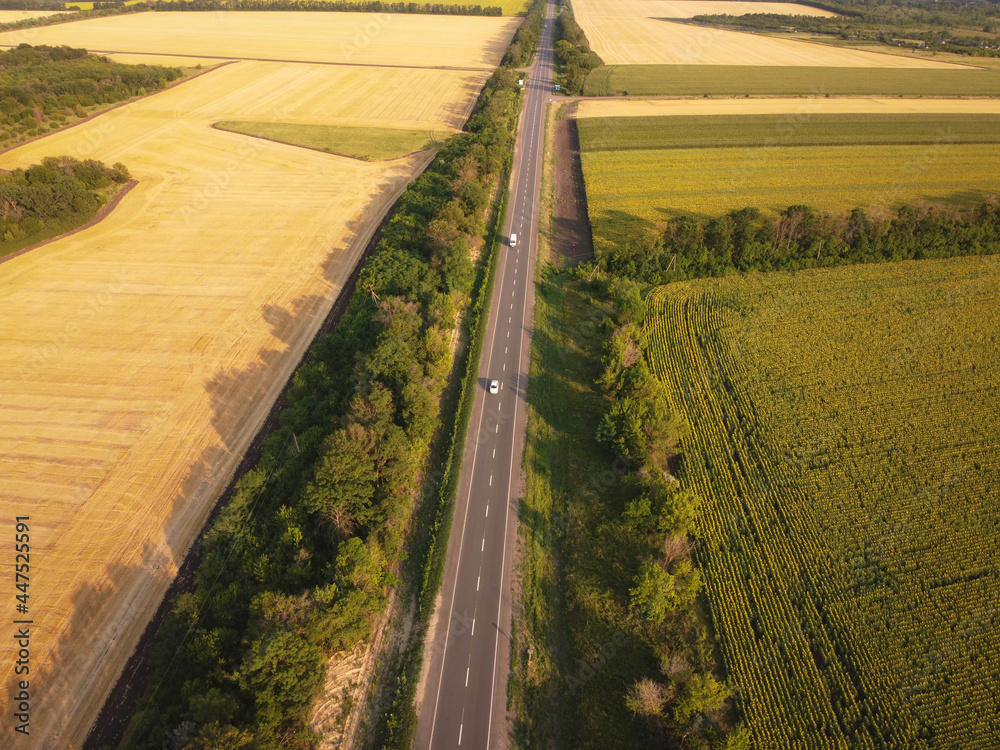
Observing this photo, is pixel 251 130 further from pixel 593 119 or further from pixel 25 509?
pixel 25 509

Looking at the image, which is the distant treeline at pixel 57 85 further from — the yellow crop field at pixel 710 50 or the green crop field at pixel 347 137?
the yellow crop field at pixel 710 50

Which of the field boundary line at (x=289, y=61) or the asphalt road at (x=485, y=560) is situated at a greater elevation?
the field boundary line at (x=289, y=61)

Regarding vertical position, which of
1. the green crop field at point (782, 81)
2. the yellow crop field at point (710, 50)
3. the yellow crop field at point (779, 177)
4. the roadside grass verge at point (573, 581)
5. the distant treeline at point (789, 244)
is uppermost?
the yellow crop field at point (710, 50)


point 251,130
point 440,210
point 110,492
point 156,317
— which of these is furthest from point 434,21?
point 110,492

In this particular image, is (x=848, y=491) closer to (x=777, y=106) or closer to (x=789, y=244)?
(x=789, y=244)

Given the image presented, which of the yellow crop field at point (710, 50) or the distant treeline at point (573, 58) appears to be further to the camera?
the yellow crop field at point (710, 50)

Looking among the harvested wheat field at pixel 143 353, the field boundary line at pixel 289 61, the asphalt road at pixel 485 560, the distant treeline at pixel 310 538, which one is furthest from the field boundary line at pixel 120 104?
the asphalt road at pixel 485 560

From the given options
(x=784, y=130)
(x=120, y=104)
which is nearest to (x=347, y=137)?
(x=120, y=104)
